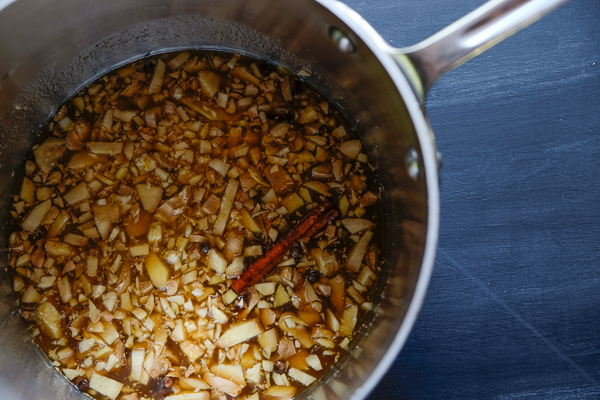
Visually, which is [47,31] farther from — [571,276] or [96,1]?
[571,276]

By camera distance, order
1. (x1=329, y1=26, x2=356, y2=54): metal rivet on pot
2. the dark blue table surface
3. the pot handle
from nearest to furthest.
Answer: the pot handle, (x1=329, y1=26, x2=356, y2=54): metal rivet on pot, the dark blue table surface

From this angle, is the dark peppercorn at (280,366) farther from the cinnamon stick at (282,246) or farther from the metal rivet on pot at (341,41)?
the metal rivet on pot at (341,41)

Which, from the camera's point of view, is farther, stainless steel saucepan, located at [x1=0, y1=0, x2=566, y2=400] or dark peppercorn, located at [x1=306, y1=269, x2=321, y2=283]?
dark peppercorn, located at [x1=306, y1=269, x2=321, y2=283]

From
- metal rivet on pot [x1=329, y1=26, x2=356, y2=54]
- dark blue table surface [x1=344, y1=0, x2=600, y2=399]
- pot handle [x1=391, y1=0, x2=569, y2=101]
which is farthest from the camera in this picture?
dark blue table surface [x1=344, y1=0, x2=600, y2=399]

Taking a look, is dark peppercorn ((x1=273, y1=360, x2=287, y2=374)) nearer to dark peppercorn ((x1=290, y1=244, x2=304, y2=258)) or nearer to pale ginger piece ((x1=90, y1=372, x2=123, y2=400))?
dark peppercorn ((x1=290, y1=244, x2=304, y2=258))

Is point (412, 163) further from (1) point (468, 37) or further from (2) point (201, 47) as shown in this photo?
(2) point (201, 47)

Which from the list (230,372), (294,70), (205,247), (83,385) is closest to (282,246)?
(205,247)

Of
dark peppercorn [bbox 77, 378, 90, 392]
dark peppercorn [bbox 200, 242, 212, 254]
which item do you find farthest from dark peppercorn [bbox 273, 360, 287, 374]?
dark peppercorn [bbox 77, 378, 90, 392]
